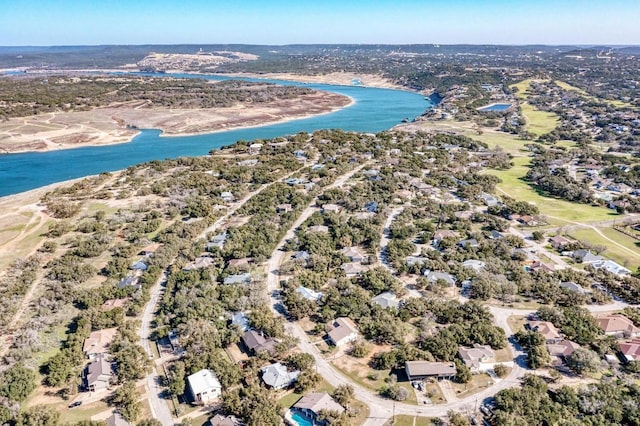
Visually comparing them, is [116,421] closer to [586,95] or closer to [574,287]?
[574,287]

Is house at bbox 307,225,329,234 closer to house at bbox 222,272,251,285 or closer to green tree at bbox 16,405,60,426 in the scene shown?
house at bbox 222,272,251,285

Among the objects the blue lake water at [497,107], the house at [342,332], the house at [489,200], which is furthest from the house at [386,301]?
the blue lake water at [497,107]

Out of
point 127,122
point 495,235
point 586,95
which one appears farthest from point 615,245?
point 586,95

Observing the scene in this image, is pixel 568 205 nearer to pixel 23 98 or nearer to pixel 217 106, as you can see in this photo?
pixel 217 106

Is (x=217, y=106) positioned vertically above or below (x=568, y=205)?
above

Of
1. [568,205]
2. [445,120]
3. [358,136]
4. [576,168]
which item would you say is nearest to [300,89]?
[445,120]

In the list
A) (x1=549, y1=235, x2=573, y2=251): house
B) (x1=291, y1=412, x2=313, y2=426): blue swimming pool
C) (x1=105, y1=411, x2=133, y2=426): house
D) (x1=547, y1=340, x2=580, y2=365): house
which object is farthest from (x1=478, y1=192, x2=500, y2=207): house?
(x1=105, y1=411, x2=133, y2=426): house
